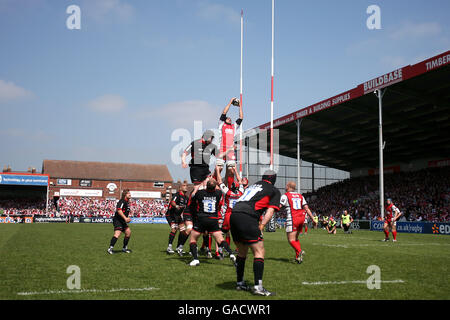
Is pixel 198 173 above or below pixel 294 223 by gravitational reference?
above

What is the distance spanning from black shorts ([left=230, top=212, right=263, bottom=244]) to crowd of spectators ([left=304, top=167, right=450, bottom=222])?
1251 inches

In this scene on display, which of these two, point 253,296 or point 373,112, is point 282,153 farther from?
point 253,296

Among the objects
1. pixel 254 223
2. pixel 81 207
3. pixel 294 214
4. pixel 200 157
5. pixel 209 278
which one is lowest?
pixel 81 207

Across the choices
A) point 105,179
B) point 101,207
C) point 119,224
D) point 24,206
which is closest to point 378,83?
point 119,224

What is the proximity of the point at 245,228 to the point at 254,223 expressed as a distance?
167mm

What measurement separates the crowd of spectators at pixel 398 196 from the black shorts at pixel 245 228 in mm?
31773

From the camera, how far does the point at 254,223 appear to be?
594cm

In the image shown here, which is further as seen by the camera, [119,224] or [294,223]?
[119,224]

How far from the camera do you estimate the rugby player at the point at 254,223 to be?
5.80m

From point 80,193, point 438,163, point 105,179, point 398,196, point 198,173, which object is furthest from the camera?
point 105,179

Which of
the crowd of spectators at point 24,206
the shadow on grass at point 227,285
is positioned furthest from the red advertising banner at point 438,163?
the crowd of spectators at point 24,206

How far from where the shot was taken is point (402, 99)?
3219cm

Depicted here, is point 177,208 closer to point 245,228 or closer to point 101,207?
point 245,228
